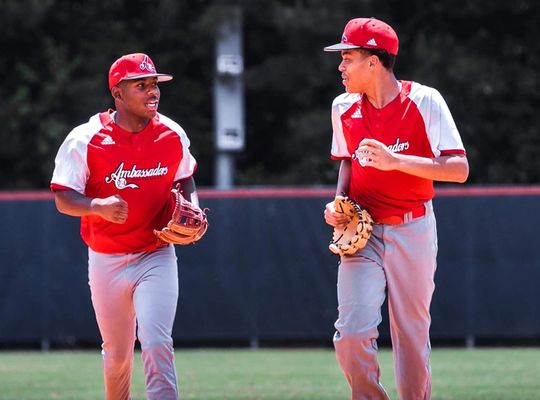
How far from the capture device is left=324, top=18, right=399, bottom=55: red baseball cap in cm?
578

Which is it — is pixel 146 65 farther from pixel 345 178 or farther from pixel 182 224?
pixel 345 178

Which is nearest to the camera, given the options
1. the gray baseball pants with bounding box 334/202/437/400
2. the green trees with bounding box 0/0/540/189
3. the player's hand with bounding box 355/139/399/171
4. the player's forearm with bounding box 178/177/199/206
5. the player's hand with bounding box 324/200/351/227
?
the player's hand with bounding box 355/139/399/171

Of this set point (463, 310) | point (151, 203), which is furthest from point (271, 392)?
point (463, 310)

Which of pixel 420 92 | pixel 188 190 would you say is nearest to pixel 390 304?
pixel 420 92

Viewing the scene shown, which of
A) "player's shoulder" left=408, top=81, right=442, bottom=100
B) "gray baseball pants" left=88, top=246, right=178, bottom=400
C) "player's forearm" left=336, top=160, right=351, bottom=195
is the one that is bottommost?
"gray baseball pants" left=88, top=246, right=178, bottom=400

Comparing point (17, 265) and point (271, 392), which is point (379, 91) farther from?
point (17, 265)

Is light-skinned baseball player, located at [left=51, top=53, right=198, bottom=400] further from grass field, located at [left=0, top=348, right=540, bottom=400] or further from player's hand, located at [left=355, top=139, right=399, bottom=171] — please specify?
grass field, located at [left=0, top=348, right=540, bottom=400]

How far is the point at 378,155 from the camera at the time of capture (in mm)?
5520

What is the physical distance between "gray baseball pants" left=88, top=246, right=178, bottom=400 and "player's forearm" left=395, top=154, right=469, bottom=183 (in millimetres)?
1409

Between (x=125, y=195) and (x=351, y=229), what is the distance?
48.1 inches

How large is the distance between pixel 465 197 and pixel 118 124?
7.78 metres

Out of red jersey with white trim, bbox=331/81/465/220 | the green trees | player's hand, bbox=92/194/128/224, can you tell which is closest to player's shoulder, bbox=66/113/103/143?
player's hand, bbox=92/194/128/224

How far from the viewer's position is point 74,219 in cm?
1359

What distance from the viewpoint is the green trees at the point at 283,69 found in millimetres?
18438
